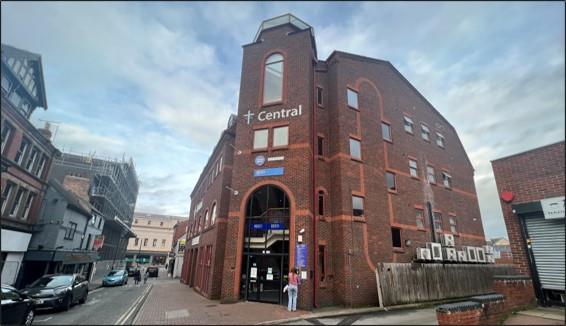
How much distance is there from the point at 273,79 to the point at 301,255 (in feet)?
36.6

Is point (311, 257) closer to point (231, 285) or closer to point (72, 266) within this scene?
point (231, 285)

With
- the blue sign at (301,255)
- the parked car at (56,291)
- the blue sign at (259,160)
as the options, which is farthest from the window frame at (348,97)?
the parked car at (56,291)

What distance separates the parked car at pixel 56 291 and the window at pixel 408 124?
964 inches

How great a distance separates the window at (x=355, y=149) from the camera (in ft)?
55.7

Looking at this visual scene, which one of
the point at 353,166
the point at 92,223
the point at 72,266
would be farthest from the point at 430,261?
the point at 92,223

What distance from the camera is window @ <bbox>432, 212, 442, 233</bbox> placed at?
806 inches

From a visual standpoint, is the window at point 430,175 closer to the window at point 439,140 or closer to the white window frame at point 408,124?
the white window frame at point 408,124

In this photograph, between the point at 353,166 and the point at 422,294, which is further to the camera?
the point at 353,166

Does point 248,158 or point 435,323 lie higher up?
point 248,158

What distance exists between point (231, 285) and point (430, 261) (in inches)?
487

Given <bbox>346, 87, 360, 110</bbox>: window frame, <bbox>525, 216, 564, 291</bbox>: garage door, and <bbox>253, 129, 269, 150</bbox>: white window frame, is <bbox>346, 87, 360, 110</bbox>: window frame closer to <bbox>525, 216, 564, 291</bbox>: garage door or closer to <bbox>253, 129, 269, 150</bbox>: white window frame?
<bbox>253, 129, 269, 150</bbox>: white window frame

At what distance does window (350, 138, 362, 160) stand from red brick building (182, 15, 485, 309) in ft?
0.24

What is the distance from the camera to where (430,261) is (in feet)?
55.4

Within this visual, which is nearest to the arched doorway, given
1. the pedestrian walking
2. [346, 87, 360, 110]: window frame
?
the pedestrian walking
